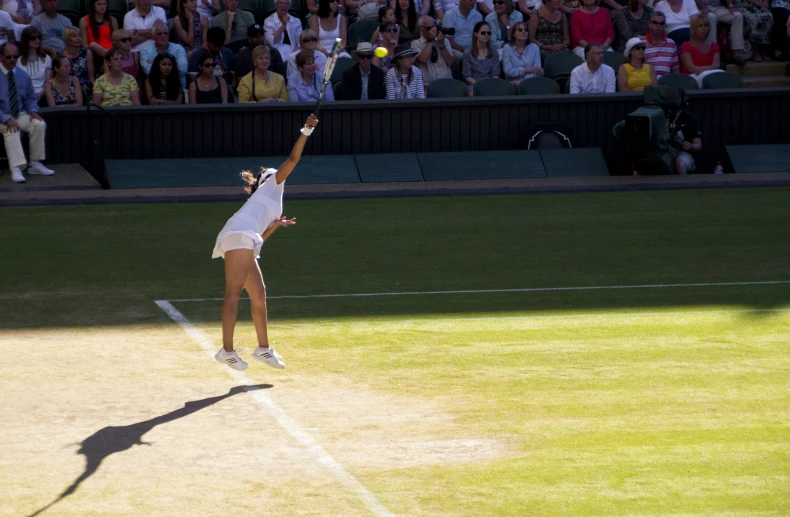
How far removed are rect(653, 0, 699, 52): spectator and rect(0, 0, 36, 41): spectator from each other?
10.0 m

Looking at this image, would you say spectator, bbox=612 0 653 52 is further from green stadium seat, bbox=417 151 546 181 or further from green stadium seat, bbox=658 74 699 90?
green stadium seat, bbox=417 151 546 181

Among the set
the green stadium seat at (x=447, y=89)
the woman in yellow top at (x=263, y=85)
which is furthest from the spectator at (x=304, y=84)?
the green stadium seat at (x=447, y=89)

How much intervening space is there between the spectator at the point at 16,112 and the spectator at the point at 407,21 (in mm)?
6055

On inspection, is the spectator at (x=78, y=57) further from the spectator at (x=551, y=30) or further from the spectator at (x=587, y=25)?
the spectator at (x=587, y=25)

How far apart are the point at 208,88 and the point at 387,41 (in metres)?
2.88

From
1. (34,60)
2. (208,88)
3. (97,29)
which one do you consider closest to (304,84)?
(208,88)

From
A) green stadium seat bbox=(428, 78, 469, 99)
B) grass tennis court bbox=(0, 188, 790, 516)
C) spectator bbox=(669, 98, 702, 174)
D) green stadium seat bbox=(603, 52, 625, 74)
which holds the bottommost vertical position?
grass tennis court bbox=(0, 188, 790, 516)

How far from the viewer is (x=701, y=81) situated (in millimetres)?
20203

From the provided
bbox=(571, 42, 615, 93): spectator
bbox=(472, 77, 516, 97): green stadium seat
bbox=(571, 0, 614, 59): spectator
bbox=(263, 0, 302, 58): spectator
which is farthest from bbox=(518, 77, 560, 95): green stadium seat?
bbox=(263, 0, 302, 58): spectator

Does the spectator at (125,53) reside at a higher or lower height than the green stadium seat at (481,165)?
higher

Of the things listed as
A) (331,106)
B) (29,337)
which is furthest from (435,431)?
(331,106)

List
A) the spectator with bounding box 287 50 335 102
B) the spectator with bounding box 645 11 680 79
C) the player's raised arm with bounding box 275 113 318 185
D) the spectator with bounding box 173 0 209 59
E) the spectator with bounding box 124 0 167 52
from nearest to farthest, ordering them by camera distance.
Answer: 1. the player's raised arm with bounding box 275 113 318 185
2. the spectator with bounding box 287 50 335 102
3. the spectator with bounding box 124 0 167 52
4. the spectator with bounding box 173 0 209 59
5. the spectator with bounding box 645 11 680 79

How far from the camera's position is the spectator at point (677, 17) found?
21.3 metres

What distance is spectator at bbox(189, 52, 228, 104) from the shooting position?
18406 mm
